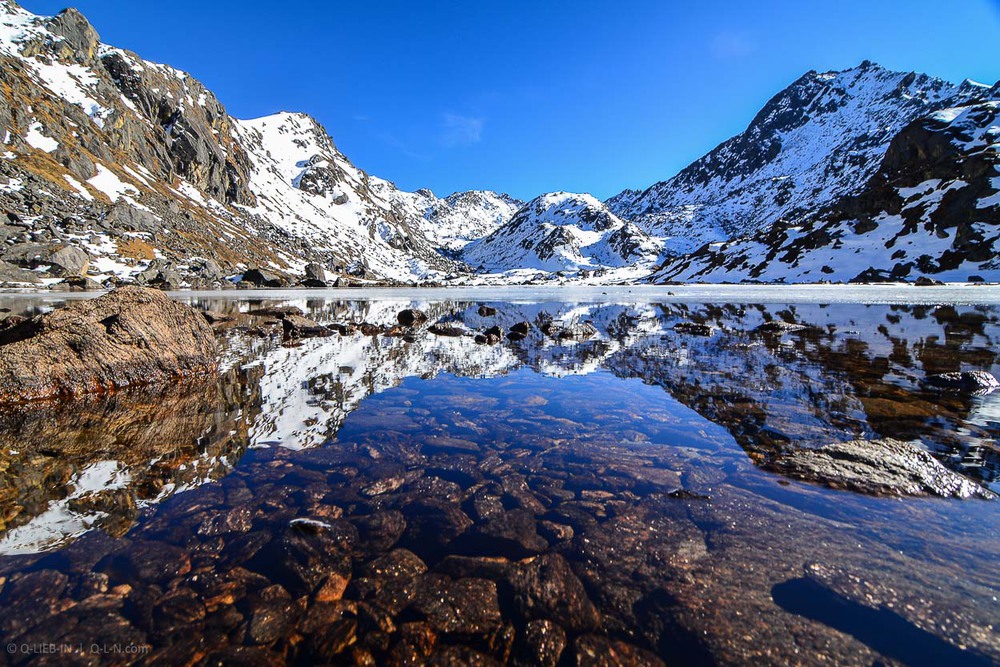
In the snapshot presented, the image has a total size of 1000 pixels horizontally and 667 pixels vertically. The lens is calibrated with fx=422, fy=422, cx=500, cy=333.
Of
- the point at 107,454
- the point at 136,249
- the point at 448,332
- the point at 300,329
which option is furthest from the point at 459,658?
the point at 136,249

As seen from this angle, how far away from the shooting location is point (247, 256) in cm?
15662

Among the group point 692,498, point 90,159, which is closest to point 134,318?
point 692,498

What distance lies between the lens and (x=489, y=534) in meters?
5.70

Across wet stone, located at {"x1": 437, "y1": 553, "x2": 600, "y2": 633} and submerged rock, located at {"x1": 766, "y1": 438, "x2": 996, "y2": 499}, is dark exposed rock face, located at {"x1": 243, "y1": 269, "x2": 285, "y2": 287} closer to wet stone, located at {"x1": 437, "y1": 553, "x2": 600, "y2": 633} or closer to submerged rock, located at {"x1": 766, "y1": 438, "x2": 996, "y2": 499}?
wet stone, located at {"x1": 437, "y1": 553, "x2": 600, "y2": 633}

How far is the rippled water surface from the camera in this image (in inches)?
156

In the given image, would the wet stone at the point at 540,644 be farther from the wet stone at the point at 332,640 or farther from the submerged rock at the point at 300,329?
the submerged rock at the point at 300,329

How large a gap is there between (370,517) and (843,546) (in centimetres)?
612

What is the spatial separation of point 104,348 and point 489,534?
46.0 feet

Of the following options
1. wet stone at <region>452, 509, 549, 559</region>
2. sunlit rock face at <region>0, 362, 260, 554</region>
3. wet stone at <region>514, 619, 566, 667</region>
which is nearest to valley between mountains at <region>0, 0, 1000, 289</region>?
sunlit rock face at <region>0, 362, 260, 554</region>

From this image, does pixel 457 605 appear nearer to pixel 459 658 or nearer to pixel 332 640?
pixel 459 658

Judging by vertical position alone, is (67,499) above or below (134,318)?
below

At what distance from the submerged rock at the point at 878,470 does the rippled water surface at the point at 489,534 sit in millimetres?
266

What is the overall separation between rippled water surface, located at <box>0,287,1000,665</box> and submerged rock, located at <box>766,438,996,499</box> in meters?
0.27

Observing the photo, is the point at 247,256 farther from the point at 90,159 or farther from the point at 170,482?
the point at 170,482
